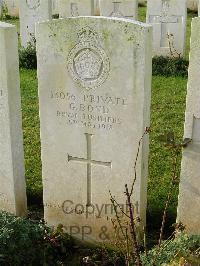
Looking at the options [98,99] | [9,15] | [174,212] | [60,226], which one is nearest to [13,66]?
[98,99]

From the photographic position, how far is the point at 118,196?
4.29 meters

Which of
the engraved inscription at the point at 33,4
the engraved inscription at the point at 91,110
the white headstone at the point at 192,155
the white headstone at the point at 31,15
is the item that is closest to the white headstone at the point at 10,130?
the engraved inscription at the point at 91,110

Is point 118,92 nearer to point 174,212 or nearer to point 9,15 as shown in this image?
point 174,212

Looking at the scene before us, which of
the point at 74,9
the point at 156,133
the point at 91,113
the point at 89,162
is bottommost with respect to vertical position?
the point at 156,133

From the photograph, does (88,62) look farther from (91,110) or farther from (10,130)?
(10,130)

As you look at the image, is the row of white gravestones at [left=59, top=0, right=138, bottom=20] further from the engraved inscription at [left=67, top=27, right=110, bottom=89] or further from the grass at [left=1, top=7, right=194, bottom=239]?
the engraved inscription at [left=67, top=27, right=110, bottom=89]

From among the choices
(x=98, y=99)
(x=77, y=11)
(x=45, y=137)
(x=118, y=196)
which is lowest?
(x=118, y=196)

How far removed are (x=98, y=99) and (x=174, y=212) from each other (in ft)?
4.65

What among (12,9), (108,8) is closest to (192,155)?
(108,8)

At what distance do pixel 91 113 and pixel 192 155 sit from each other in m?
0.85

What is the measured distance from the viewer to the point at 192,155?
407 cm

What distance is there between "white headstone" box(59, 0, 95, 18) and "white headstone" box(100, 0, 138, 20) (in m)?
0.39

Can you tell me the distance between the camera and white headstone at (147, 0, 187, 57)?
949cm

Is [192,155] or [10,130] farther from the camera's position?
[10,130]
